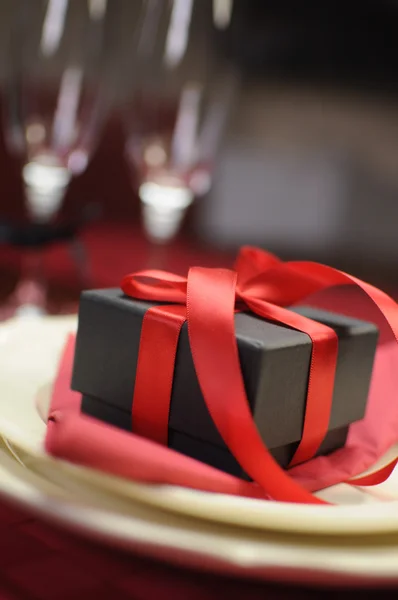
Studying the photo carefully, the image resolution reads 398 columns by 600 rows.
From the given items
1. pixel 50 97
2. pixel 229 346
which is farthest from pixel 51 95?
pixel 229 346

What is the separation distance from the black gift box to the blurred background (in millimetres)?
249

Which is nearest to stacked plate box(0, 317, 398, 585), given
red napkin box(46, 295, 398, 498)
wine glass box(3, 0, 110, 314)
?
red napkin box(46, 295, 398, 498)

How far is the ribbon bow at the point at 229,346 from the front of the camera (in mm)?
246

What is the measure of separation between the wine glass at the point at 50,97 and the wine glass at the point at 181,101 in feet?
0.13

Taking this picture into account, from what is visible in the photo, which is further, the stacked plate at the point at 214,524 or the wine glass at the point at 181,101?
the wine glass at the point at 181,101

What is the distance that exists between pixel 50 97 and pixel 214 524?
442mm

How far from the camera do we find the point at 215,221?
138cm

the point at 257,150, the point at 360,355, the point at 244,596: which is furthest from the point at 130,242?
the point at 244,596

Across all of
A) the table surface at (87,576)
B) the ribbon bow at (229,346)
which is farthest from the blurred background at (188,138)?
the table surface at (87,576)

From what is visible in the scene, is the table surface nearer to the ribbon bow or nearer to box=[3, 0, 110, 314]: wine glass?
the ribbon bow

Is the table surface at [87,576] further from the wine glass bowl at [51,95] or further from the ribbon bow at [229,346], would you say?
the wine glass bowl at [51,95]

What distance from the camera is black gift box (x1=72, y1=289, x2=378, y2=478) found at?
0.86ft

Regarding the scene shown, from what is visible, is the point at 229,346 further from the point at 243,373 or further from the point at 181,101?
the point at 181,101

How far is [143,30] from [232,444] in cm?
41
